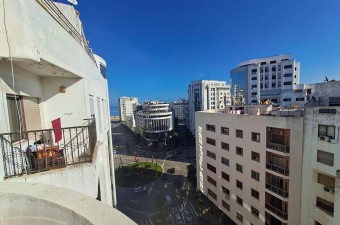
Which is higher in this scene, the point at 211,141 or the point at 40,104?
the point at 40,104

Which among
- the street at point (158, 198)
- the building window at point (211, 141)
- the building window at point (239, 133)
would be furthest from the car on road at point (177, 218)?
the building window at point (239, 133)

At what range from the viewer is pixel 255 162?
1439 cm

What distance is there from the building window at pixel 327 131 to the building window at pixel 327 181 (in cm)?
269

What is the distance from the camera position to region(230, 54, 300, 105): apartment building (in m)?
44.2

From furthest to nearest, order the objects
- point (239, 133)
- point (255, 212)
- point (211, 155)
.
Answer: point (211, 155), point (239, 133), point (255, 212)

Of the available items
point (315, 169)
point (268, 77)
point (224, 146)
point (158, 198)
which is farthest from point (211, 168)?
point (268, 77)

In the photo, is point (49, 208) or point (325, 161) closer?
point (49, 208)

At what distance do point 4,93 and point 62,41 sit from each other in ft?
6.20

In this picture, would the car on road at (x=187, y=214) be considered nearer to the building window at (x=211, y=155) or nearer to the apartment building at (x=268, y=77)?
the building window at (x=211, y=155)

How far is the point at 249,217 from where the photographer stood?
15.7m

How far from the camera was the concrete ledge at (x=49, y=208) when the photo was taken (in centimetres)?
212

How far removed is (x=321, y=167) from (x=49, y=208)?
13.9m

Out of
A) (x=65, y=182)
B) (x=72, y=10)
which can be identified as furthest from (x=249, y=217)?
(x=72, y=10)

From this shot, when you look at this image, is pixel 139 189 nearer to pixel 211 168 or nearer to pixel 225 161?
pixel 211 168
